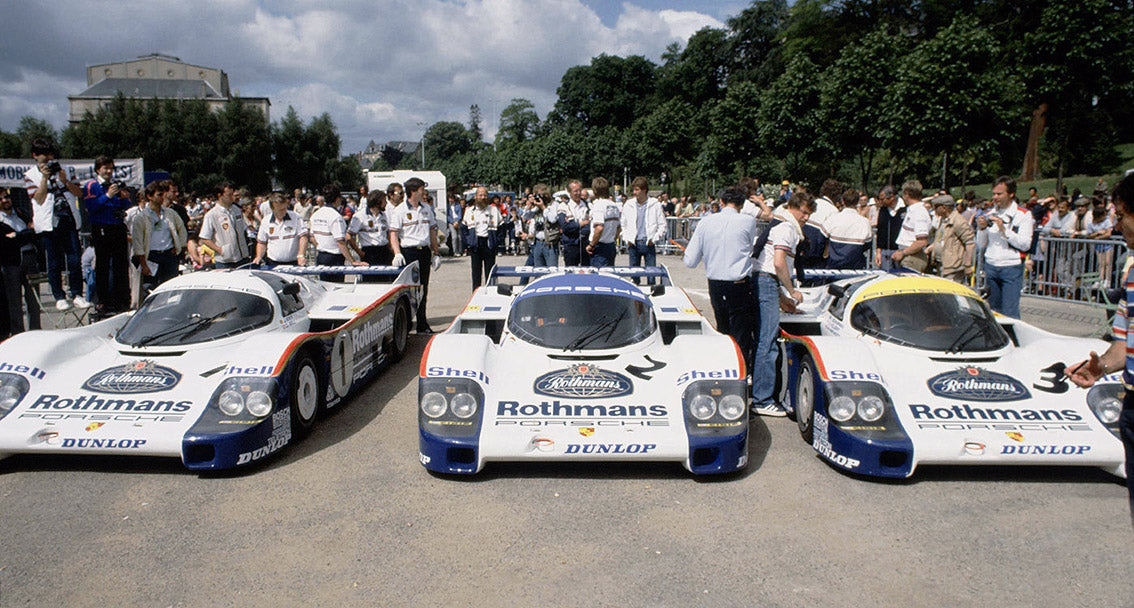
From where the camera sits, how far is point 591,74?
3253 inches

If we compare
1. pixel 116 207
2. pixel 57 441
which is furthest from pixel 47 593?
pixel 116 207

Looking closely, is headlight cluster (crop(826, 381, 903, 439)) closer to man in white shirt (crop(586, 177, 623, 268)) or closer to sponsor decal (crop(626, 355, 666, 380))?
sponsor decal (crop(626, 355, 666, 380))

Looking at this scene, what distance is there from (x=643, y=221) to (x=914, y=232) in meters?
3.17

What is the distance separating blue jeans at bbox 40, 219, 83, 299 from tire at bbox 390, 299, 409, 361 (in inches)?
236

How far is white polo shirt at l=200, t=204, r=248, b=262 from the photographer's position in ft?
27.4

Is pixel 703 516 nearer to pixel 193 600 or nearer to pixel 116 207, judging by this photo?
pixel 193 600

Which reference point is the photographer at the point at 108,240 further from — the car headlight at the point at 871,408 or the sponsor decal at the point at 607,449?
the car headlight at the point at 871,408

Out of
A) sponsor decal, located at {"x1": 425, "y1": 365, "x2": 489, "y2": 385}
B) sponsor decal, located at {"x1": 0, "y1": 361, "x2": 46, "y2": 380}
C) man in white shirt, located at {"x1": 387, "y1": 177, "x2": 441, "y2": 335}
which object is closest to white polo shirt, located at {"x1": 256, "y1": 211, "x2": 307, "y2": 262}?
man in white shirt, located at {"x1": 387, "y1": 177, "x2": 441, "y2": 335}

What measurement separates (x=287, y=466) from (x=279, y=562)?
1396 mm

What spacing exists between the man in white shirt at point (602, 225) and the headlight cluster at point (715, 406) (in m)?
4.73

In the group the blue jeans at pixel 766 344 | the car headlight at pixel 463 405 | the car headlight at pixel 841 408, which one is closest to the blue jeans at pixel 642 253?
the blue jeans at pixel 766 344

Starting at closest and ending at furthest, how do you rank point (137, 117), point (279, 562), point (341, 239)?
point (279, 562), point (341, 239), point (137, 117)

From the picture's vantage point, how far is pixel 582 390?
4930mm

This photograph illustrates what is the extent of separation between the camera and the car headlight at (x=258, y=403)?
4773 millimetres
